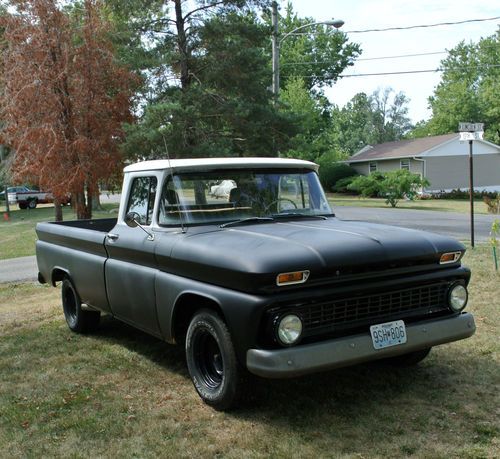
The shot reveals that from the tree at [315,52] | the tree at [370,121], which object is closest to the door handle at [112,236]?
the tree at [315,52]

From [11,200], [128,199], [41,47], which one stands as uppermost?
[41,47]

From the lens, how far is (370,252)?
404 cm

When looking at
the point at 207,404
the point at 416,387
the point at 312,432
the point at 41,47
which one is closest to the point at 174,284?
the point at 207,404

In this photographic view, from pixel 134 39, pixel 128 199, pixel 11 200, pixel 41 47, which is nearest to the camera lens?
pixel 128 199

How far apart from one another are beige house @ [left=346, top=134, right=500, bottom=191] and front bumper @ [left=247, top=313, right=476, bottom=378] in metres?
38.7

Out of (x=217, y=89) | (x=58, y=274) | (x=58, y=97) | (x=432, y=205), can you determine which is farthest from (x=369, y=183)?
(x=58, y=274)

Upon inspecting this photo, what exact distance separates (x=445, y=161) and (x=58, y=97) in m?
34.1

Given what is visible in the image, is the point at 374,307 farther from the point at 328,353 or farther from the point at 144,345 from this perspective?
the point at 144,345

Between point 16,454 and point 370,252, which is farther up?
point 370,252

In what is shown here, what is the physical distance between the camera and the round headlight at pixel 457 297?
14.8 ft

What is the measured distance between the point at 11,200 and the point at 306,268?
43.8m

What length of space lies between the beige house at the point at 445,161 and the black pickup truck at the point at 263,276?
1496 inches

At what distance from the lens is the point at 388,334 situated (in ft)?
13.4

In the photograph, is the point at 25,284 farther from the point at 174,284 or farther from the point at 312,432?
the point at 312,432
